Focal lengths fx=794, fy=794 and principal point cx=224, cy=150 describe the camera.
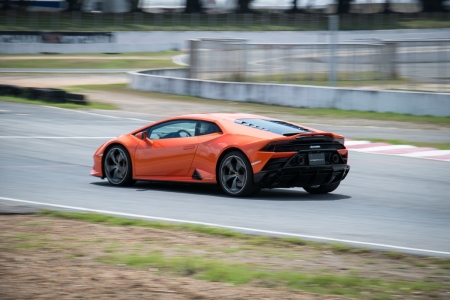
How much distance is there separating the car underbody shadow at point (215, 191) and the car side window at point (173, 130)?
0.74 metres

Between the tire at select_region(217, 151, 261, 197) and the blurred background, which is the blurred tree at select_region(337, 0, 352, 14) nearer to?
the blurred background

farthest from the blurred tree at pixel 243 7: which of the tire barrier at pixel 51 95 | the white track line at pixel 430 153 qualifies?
the white track line at pixel 430 153

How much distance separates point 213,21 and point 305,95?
4087 centimetres

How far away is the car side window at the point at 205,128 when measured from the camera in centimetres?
1105

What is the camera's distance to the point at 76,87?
1315 inches

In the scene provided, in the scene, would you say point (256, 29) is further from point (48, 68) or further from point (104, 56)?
point (48, 68)

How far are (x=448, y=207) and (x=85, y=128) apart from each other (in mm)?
11630

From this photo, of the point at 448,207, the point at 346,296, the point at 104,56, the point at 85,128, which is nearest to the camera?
the point at 346,296

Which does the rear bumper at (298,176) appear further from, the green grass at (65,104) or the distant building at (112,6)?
the distant building at (112,6)

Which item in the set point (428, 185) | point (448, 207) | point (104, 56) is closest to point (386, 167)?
point (428, 185)

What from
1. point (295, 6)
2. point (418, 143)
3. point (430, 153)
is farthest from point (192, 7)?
point (430, 153)

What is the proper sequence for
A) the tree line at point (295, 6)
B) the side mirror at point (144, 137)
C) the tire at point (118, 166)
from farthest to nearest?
the tree line at point (295, 6) < the tire at point (118, 166) < the side mirror at point (144, 137)

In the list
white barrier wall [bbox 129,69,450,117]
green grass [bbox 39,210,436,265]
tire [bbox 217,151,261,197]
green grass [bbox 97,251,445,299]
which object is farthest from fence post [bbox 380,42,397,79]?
green grass [bbox 97,251,445,299]

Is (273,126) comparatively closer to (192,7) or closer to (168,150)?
(168,150)
